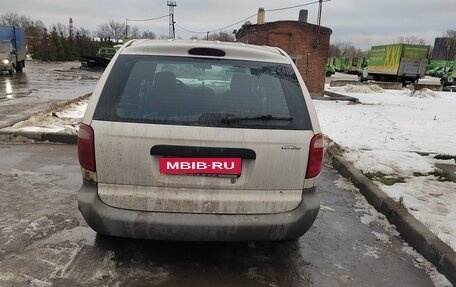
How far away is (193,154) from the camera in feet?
9.24

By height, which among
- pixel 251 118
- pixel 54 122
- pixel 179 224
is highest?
pixel 251 118

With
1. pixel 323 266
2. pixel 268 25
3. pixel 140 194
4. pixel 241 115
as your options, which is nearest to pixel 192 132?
pixel 241 115

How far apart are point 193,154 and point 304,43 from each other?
1677cm

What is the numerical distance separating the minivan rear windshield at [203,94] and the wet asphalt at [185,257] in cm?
121

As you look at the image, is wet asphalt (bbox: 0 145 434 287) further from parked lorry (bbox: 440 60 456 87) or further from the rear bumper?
parked lorry (bbox: 440 60 456 87)

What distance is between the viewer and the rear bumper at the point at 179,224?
113 inches

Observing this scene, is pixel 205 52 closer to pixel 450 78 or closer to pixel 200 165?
pixel 200 165

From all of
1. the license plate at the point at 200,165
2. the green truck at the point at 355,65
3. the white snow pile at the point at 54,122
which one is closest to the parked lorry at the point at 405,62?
the green truck at the point at 355,65

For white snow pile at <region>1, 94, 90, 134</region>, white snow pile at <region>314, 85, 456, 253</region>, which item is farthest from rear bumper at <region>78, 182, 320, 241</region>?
white snow pile at <region>1, 94, 90, 134</region>

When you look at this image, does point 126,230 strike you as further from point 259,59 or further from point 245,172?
point 259,59

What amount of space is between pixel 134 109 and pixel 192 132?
1.49 feet

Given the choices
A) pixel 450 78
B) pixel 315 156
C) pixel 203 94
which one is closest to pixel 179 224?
pixel 203 94

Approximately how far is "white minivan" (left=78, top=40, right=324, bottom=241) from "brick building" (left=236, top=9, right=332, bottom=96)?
15840mm

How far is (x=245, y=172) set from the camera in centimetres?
291
